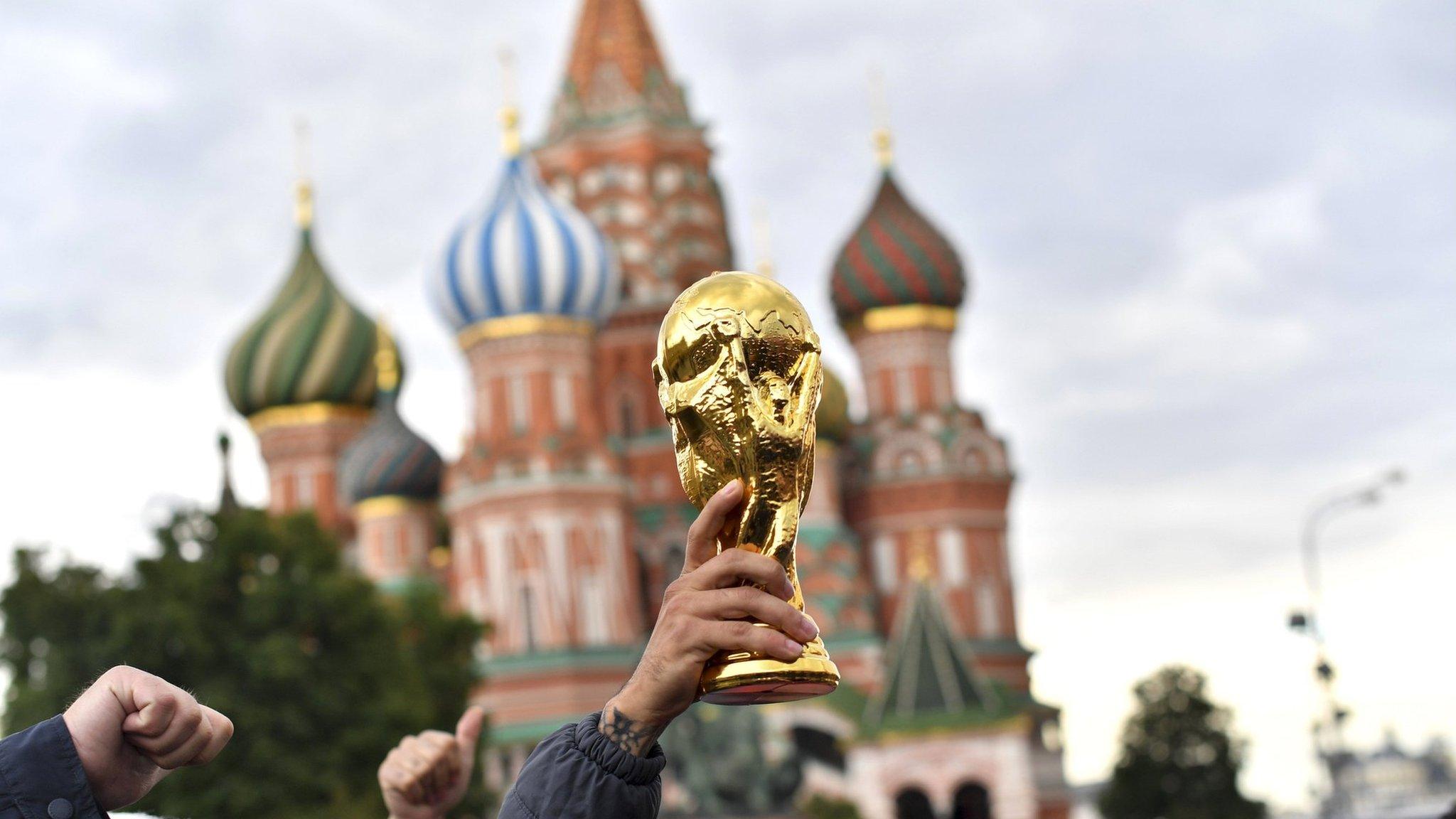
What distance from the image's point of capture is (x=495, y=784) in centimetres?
3597

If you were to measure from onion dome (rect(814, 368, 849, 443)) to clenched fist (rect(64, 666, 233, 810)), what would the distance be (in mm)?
39942

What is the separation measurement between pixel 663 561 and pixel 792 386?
3908cm

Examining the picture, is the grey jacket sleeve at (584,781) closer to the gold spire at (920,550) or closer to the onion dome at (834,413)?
the gold spire at (920,550)

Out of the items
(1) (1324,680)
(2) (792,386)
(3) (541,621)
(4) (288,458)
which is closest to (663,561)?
(3) (541,621)

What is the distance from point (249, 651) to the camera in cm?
2538

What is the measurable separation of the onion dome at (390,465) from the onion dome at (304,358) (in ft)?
9.77

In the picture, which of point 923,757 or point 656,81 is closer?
point 923,757

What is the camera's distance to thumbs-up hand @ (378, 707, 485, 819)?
4449mm

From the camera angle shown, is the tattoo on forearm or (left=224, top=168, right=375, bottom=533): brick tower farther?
→ (left=224, top=168, right=375, bottom=533): brick tower

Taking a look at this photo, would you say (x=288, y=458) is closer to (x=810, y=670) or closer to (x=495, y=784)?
(x=495, y=784)

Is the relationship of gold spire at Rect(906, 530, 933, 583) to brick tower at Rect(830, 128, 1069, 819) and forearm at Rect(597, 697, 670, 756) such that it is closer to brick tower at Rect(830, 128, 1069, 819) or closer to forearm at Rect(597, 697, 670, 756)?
brick tower at Rect(830, 128, 1069, 819)

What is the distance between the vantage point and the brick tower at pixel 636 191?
43.9 metres

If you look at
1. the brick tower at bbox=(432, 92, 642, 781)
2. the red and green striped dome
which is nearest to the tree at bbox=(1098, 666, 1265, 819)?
the red and green striped dome

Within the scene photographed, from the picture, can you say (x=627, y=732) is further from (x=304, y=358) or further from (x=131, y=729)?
(x=304, y=358)
